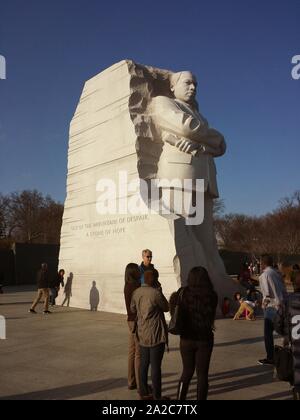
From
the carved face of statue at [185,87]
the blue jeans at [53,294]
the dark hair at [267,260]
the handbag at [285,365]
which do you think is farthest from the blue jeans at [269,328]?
the blue jeans at [53,294]

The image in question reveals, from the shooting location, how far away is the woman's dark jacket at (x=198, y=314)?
13.2 feet

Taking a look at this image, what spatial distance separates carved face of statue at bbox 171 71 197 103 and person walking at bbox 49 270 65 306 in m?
6.04

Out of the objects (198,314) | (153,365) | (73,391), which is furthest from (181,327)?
(73,391)

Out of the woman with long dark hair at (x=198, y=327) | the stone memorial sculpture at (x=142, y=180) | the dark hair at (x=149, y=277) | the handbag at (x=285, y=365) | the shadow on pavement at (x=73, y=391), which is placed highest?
the stone memorial sculpture at (x=142, y=180)

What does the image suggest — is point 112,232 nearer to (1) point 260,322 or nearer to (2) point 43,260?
(1) point 260,322

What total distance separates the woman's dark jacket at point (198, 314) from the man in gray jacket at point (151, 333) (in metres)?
0.41

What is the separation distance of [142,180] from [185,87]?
3.00 metres

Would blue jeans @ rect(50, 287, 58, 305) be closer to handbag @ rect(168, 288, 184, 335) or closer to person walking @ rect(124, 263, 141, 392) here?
person walking @ rect(124, 263, 141, 392)

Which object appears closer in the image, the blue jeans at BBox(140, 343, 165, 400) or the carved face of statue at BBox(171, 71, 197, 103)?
the blue jeans at BBox(140, 343, 165, 400)

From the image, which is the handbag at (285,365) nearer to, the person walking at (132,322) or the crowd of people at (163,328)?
the crowd of people at (163,328)

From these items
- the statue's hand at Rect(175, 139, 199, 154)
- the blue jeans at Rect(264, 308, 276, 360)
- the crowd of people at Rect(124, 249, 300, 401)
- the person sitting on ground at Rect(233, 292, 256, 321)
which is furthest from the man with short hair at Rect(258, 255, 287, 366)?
the statue's hand at Rect(175, 139, 199, 154)

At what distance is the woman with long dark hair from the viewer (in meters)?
4.02

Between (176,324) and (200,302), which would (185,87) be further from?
(176,324)

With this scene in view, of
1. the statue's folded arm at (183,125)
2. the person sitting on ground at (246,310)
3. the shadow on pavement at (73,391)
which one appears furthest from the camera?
the statue's folded arm at (183,125)
